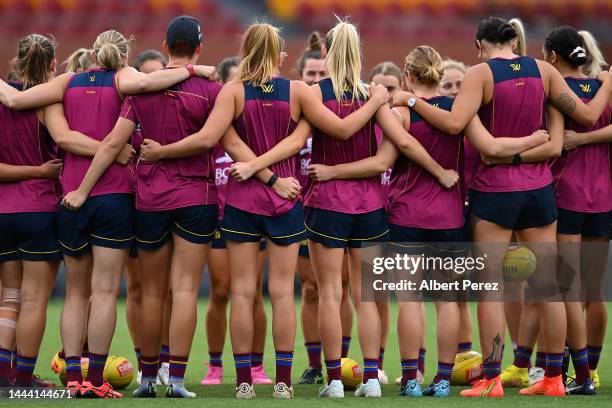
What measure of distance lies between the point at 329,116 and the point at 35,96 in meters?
2.00

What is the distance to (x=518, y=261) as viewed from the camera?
753cm

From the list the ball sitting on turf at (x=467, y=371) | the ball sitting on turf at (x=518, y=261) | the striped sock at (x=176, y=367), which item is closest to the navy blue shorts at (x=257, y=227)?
the striped sock at (x=176, y=367)

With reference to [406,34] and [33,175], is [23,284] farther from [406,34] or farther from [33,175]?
[406,34]

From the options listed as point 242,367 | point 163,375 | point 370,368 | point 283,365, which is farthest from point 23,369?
point 370,368

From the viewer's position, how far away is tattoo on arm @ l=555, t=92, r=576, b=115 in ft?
24.9

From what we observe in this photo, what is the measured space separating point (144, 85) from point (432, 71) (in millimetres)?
2029

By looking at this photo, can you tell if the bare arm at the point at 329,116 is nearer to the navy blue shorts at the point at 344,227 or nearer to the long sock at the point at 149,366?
the navy blue shorts at the point at 344,227

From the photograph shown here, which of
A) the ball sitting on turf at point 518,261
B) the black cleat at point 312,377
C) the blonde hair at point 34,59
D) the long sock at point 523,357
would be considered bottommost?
the black cleat at point 312,377

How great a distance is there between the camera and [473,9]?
19.7 metres

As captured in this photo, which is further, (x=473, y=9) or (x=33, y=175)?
(x=473, y=9)

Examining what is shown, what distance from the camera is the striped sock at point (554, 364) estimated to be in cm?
754

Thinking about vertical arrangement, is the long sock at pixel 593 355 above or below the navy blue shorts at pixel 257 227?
below

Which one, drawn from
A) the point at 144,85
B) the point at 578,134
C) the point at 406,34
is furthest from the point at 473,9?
the point at 144,85

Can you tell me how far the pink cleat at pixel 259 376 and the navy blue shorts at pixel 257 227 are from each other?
178cm
